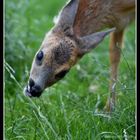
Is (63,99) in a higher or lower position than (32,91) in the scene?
lower

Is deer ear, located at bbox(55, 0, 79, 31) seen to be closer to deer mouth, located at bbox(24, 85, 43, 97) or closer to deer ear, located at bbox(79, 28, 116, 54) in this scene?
deer ear, located at bbox(79, 28, 116, 54)

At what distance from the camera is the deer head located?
15.1ft

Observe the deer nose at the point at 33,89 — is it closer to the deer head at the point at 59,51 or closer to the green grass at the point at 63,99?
the deer head at the point at 59,51

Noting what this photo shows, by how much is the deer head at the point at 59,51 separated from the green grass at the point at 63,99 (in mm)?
174

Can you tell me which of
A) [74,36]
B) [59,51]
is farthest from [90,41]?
[59,51]

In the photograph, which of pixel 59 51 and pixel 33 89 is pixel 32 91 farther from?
pixel 59 51

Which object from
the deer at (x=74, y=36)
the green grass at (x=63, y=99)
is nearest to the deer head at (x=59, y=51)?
the deer at (x=74, y=36)

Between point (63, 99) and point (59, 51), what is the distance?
33.1 inches

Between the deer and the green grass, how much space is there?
0.18 meters

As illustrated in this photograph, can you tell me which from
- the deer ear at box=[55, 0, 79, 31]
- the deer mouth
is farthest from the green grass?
the deer ear at box=[55, 0, 79, 31]

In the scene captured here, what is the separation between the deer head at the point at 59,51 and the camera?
4.60 m

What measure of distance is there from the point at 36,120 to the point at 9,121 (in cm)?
28

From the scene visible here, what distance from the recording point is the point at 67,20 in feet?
15.9

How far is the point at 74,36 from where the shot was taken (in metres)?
4.87
